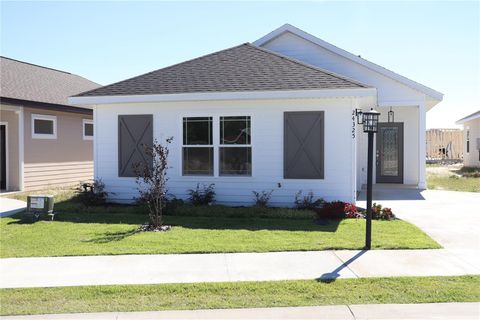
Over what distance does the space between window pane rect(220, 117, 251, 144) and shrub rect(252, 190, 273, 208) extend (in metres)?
1.29

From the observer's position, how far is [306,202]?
35.6ft

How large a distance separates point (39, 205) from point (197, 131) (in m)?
4.04

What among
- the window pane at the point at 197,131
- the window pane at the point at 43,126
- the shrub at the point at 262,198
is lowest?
the shrub at the point at 262,198

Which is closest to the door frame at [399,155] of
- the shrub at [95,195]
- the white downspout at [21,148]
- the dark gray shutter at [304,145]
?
the dark gray shutter at [304,145]

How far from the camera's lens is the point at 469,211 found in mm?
11062

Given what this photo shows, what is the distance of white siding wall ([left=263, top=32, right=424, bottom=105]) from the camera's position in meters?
15.5

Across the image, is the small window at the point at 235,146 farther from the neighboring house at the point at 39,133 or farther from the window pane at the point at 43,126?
the window pane at the point at 43,126

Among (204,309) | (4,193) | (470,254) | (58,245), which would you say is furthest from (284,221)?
(4,193)

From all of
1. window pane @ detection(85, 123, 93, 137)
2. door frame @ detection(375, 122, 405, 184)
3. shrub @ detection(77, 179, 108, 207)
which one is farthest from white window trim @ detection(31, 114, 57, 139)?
door frame @ detection(375, 122, 405, 184)

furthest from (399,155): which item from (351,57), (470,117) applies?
(470,117)

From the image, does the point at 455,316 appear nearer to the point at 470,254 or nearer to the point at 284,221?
the point at 470,254

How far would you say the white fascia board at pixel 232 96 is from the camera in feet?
34.0

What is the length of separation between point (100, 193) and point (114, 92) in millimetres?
2602

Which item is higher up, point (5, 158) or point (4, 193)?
point (5, 158)
